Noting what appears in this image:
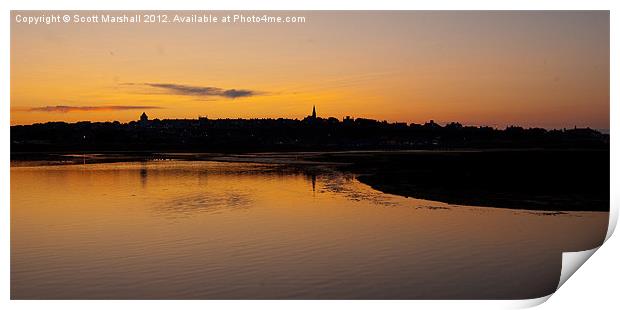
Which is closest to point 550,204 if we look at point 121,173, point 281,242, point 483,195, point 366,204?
point 483,195

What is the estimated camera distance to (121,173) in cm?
2631

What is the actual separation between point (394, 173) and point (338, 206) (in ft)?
32.7

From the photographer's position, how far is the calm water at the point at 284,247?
909cm

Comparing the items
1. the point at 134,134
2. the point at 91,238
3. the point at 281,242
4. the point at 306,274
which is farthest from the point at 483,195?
the point at 134,134

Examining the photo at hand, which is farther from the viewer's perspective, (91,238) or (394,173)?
(394,173)

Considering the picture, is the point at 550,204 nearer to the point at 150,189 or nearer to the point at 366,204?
the point at 366,204

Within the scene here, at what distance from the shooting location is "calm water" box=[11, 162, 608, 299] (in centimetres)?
909

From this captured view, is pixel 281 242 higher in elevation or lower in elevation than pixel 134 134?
lower

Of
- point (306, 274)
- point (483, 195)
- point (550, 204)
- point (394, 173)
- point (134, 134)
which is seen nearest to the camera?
point (306, 274)

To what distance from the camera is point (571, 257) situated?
10.5 metres

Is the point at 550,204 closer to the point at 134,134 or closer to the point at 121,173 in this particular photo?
the point at 121,173

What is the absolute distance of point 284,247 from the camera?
10.9 m

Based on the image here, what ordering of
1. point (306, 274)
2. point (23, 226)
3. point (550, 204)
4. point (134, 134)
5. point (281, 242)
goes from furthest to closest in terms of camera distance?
point (134, 134) → point (550, 204) → point (23, 226) → point (281, 242) → point (306, 274)

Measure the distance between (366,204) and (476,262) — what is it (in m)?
5.61
